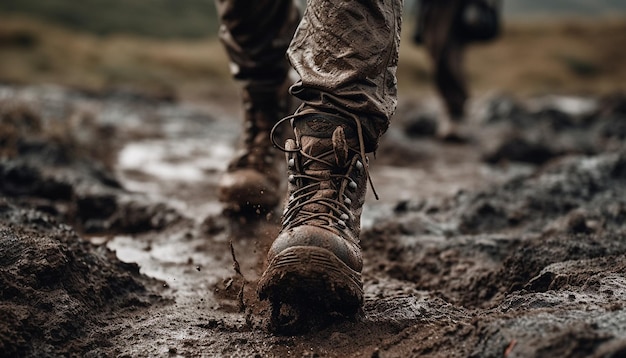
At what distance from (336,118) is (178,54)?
1482 cm

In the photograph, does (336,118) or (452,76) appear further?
(452,76)

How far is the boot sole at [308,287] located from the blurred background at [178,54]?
345 inches

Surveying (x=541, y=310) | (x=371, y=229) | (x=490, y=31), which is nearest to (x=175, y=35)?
(x=490, y=31)

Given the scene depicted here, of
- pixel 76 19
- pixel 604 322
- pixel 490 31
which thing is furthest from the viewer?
pixel 76 19

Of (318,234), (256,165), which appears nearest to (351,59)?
(318,234)

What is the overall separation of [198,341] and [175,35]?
2048 centimetres

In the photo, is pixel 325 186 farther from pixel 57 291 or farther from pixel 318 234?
pixel 57 291

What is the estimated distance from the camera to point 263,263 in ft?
7.47

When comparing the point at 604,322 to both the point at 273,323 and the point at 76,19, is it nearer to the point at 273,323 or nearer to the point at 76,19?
the point at 273,323

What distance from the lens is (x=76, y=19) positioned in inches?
777

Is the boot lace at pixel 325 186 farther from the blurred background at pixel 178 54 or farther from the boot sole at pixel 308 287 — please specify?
the blurred background at pixel 178 54

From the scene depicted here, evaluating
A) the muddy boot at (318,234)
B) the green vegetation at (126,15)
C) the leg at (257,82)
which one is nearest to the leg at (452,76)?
the leg at (257,82)

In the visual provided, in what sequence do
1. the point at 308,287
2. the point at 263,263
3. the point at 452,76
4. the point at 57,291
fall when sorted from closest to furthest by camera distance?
1. the point at 308,287
2. the point at 57,291
3. the point at 263,263
4. the point at 452,76

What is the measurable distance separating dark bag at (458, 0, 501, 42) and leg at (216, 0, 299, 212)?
3.69m
